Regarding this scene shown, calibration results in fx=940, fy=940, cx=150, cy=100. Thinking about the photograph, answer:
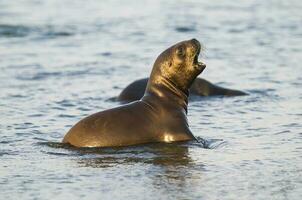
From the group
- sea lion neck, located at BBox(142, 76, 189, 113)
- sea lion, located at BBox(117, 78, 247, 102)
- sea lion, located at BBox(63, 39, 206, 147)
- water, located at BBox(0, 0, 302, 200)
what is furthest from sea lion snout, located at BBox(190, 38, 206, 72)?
sea lion, located at BBox(117, 78, 247, 102)

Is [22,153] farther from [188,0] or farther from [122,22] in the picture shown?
[188,0]

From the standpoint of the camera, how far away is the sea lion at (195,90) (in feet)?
42.3

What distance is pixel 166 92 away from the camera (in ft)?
33.3

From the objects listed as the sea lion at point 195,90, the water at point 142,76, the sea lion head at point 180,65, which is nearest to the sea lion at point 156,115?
the sea lion head at point 180,65

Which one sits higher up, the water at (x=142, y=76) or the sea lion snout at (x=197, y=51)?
the sea lion snout at (x=197, y=51)

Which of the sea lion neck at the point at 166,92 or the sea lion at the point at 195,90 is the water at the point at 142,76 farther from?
the sea lion neck at the point at 166,92

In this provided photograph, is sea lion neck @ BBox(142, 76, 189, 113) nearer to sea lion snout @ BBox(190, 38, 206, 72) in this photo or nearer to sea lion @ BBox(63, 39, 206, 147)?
sea lion @ BBox(63, 39, 206, 147)

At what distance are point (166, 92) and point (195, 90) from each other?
3.28 metres

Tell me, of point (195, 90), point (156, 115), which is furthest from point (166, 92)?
point (195, 90)

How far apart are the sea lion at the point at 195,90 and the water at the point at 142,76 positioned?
0.78 ft

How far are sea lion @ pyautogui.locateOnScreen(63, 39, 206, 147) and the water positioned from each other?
7.2 inches

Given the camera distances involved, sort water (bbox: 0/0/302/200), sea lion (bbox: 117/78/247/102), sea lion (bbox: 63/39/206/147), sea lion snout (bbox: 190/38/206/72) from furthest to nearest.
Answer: sea lion (bbox: 117/78/247/102) → sea lion snout (bbox: 190/38/206/72) → sea lion (bbox: 63/39/206/147) → water (bbox: 0/0/302/200)

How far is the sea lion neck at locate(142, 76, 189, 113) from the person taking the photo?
33.2 feet

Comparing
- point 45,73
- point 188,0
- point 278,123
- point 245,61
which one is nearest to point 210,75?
point 245,61
